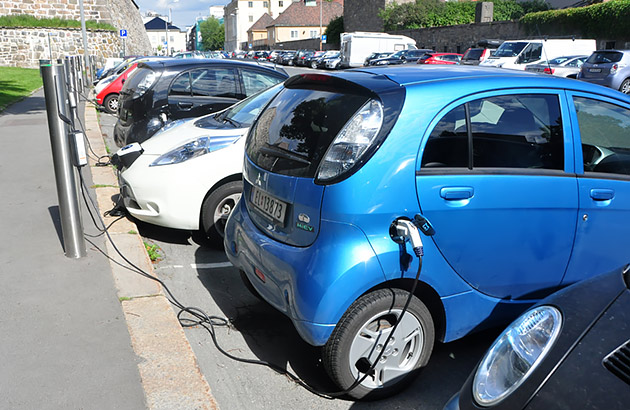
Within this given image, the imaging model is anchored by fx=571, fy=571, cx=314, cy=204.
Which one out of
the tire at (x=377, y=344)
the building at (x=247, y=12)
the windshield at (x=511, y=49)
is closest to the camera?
the tire at (x=377, y=344)

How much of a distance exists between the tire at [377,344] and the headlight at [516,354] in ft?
2.66

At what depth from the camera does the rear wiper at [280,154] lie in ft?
10.3

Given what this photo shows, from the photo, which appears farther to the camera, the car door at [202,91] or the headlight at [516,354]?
the car door at [202,91]

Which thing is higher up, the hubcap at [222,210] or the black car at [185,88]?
the black car at [185,88]

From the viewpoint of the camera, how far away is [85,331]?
353 centimetres

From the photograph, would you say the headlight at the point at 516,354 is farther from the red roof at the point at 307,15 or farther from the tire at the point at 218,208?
the red roof at the point at 307,15

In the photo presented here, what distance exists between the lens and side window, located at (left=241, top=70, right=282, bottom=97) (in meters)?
8.41

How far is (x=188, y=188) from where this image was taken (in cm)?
503

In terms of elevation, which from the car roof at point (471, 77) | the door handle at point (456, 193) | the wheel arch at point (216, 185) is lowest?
the wheel arch at point (216, 185)

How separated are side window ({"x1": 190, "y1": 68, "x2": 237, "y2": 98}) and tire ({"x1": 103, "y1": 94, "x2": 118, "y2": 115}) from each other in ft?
29.3

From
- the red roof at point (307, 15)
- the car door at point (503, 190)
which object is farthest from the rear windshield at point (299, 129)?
the red roof at point (307, 15)

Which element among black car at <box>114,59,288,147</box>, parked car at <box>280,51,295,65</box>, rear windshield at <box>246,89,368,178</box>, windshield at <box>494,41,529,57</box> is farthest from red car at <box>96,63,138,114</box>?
parked car at <box>280,51,295,65</box>

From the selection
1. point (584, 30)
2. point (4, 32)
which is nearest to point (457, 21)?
point (584, 30)

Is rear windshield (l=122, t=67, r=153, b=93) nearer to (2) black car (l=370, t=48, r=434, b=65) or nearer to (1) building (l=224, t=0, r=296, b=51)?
(2) black car (l=370, t=48, r=434, b=65)
